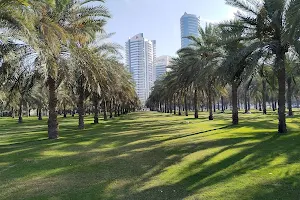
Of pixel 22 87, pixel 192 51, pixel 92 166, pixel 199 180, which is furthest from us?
pixel 192 51

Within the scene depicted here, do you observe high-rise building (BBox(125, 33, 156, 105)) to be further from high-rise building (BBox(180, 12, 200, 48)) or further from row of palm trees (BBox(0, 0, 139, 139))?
row of palm trees (BBox(0, 0, 139, 139))

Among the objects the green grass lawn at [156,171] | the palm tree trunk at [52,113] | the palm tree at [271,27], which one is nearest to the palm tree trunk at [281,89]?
the palm tree at [271,27]

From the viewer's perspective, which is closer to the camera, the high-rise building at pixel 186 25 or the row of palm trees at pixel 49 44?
the row of palm trees at pixel 49 44

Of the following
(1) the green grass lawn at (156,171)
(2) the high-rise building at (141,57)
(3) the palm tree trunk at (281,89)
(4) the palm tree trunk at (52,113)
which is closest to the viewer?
(1) the green grass lawn at (156,171)

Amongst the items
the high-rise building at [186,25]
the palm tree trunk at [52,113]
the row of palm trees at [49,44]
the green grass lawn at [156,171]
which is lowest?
the green grass lawn at [156,171]

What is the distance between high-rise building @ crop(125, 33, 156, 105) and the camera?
137375 millimetres

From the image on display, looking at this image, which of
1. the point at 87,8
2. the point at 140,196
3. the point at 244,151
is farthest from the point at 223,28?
the point at 140,196

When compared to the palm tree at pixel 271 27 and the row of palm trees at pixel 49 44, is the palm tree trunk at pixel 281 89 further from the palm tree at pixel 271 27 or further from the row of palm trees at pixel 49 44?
the row of palm trees at pixel 49 44

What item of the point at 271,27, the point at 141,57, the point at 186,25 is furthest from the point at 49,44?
the point at 141,57

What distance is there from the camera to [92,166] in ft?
34.9

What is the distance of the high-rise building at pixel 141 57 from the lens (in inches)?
5408

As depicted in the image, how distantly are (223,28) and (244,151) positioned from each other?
968cm

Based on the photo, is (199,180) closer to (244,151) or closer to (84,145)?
(244,151)

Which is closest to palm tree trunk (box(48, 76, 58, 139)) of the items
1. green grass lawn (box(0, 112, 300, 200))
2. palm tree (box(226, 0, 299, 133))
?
green grass lawn (box(0, 112, 300, 200))
